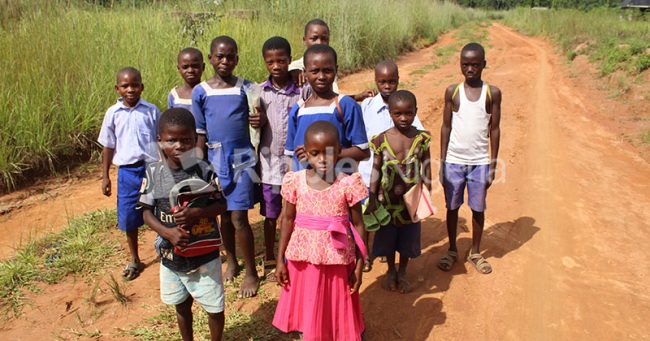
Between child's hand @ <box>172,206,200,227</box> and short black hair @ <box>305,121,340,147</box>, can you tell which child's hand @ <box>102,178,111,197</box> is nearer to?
child's hand @ <box>172,206,200,227</box>

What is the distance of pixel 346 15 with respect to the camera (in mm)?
11617

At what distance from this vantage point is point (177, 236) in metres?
2.17

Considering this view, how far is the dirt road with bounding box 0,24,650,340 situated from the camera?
2916 mm

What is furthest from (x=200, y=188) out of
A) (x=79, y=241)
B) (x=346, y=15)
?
(x=346, y=15)

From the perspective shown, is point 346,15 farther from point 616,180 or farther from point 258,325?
point 258,325

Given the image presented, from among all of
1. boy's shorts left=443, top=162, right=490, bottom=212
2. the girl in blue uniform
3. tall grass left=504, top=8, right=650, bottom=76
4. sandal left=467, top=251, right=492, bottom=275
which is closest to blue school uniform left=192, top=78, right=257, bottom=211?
the girl in blue uniform

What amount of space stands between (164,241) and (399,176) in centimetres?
151

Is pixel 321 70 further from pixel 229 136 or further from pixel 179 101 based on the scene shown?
pixel 179 101

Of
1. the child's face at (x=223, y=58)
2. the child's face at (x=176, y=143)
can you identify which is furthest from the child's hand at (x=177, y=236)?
the child's face at (x=223, y=58)

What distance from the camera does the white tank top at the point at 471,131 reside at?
11.1 ft

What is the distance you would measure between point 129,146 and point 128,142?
0.10 ft

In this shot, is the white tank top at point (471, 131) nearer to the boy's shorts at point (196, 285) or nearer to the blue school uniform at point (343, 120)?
the blue school uniform at point (343, 120)

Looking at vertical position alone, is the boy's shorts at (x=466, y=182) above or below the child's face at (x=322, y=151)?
below

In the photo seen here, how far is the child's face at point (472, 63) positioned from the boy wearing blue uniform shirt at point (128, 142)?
2.32 meters
